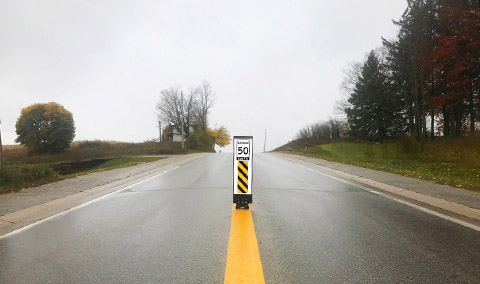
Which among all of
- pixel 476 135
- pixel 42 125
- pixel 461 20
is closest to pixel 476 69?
pixel 461 20

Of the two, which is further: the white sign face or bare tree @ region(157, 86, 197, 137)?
bare tree @ region(157, 86, 197, 137)

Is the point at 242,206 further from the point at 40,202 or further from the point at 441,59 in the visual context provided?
the point at 441,59

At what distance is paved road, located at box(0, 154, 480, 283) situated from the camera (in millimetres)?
2568

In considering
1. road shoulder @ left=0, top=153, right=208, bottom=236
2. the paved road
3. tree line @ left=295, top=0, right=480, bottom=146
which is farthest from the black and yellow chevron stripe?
tree line @ left=295, top=0, right=480, bottom=146

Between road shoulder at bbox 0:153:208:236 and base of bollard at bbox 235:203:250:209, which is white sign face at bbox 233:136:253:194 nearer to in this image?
base of bollard at bbox 235:203:250:209

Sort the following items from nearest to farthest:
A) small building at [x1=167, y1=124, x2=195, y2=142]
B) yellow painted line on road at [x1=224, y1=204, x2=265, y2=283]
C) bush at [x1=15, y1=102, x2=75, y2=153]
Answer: yellow painted line on road at [x1=224, y1=204, x2=265, y2=283], bush at [x1=15, y1=102, x2=75, y2=153], small building at [x1=167, y1=124, x2=195, y2=142]

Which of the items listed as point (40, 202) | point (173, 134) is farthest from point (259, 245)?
point (173, 134)

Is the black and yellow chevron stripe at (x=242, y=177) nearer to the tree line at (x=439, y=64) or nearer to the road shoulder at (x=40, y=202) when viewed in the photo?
the road shoulder at (x=40, y=202)

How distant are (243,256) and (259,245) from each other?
0.40m

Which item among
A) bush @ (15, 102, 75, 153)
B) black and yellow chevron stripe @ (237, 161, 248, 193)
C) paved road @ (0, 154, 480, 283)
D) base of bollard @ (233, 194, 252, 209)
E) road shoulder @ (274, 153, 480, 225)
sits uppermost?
bush @ (15, 102, 75, 153)

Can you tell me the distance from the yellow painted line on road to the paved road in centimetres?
8

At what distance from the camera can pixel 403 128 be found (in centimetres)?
4006

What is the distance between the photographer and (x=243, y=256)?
9.62 ft

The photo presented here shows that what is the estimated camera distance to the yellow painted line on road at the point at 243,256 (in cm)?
248
